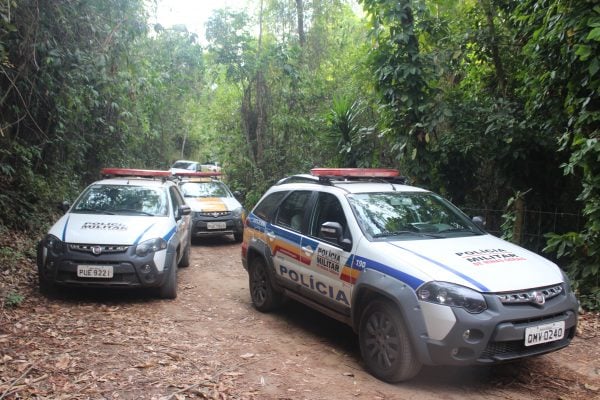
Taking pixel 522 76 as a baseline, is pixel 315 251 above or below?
below

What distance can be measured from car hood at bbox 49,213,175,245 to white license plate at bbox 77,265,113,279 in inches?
12.3

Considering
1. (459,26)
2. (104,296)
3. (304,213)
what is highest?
(459,26)

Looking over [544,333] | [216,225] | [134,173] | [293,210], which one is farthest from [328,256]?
[216,225]

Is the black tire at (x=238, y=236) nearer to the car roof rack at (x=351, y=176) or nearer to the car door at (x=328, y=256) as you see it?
the car roof rack at (x=351, y=176)

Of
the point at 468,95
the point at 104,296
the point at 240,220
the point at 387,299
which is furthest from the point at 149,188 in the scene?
the point at 468,95

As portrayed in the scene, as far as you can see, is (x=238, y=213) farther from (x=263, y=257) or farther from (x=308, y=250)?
(x=308, y=250)

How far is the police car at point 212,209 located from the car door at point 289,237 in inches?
209

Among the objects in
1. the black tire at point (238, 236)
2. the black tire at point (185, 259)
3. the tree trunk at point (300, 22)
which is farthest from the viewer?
the tree trunk at point (300, 22)

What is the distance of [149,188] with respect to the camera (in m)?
7.86

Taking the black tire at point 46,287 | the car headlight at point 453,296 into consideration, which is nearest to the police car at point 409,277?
the car headlight at point 453,296

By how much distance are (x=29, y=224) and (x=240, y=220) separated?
14.1ft

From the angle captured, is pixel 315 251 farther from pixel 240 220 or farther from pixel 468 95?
pixel 240 220

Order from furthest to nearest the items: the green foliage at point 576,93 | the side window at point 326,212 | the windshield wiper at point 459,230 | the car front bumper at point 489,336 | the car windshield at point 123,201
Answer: the car windshield at point 123,201 → the green foliage at point 576,93 → the side window at point 326,212 → the windshield wiper at point 459,230 → the car front bumper at point 489,336

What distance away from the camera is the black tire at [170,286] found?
6.70 m
